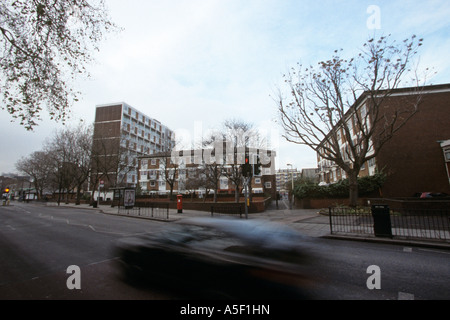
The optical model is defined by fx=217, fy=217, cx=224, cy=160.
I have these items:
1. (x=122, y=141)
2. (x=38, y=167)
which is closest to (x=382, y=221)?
(x=122, y=141)

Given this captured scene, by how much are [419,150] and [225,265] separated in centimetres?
2779

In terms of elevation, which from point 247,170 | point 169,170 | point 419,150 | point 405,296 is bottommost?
point 405,296

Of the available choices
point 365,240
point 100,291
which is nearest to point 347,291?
point 100,291

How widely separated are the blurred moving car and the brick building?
2270cm

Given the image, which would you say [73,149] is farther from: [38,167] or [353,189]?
[353,189]

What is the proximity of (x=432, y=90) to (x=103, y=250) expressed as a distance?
108 ft

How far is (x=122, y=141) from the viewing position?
35719 millimetres

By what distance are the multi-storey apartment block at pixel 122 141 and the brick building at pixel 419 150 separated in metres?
28.7

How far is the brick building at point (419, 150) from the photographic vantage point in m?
22.2

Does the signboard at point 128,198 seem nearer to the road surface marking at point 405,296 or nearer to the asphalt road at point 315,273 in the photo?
the asphalt road at point 315,273

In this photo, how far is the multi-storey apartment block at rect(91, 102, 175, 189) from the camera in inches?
1329

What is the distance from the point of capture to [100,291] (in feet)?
11.4

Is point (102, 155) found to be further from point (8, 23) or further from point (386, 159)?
point (386, 159)

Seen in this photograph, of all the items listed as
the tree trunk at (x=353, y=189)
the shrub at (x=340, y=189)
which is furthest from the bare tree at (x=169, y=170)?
the tree trunk at (x=353, y=189)
